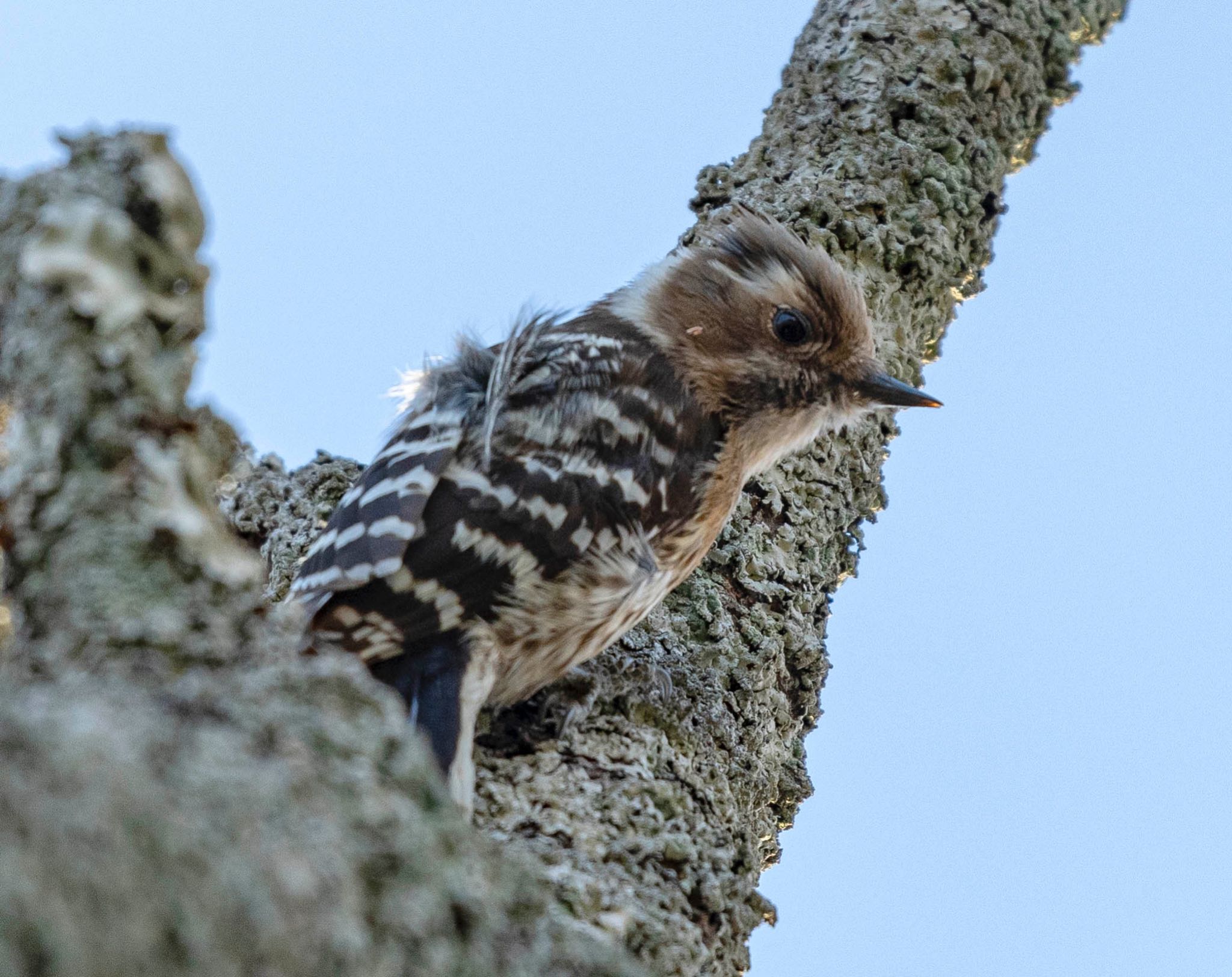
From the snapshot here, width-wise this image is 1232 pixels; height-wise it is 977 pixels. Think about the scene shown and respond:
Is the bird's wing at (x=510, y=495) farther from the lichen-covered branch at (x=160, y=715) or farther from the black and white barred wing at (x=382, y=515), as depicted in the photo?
the lichen-covered branch at (x=160, y=715)

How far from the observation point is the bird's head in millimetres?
3096

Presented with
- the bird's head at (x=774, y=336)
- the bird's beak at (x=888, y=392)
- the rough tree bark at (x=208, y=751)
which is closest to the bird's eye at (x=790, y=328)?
the bird's head at (x=774, y=336)

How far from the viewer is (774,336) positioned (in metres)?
3.21

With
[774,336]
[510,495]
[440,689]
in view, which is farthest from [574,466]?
[774,336]

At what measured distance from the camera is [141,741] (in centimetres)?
92

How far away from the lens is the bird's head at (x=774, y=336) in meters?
3.10

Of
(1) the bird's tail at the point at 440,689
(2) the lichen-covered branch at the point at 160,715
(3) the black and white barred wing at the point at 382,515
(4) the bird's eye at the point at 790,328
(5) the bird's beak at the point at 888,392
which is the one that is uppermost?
(4) the bird's eye at the point at 790,328

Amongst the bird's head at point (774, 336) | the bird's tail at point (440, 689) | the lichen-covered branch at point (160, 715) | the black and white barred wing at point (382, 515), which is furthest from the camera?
the bird's head at point (774, 336)

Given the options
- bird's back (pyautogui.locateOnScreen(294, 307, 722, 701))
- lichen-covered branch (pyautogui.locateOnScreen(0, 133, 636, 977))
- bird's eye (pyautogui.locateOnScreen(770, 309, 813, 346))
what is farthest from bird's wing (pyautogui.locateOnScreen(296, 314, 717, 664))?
lichen-covered branch (pyautogui.locateOnScreen(0, 133, 636, 977))

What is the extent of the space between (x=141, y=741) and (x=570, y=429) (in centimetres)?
177

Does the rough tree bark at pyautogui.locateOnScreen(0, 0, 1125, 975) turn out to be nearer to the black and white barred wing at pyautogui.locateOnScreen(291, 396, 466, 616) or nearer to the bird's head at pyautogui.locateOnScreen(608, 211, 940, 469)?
the black and white barred wing at pyautogui.locateOnScreen(291, 396, 466, 616)

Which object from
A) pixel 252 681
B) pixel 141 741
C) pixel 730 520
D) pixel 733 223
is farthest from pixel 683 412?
pixel 141 741

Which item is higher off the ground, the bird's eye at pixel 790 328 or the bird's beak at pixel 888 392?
the bird's eye at pixel 790 328

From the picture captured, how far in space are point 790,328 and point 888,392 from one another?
288mm
